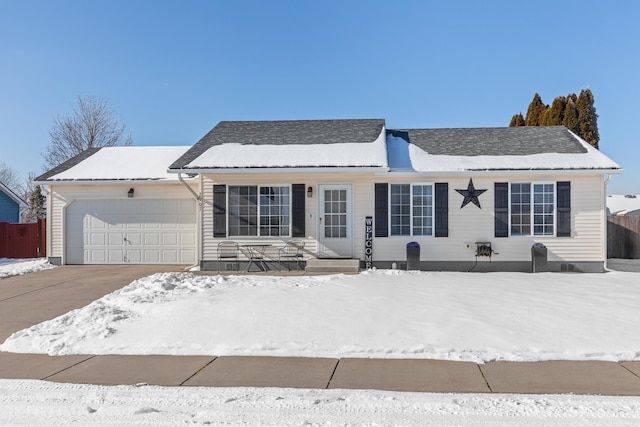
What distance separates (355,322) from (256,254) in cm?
580

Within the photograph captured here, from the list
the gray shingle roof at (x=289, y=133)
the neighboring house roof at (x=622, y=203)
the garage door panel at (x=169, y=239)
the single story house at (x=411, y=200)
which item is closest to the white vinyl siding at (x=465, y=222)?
the single story house at (x=411, y=200)

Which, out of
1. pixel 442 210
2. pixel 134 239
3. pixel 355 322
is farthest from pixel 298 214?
pixel 355 322

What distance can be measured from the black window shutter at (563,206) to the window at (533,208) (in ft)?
0.45

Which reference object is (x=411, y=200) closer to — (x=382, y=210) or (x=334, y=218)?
(x=382, y=210)

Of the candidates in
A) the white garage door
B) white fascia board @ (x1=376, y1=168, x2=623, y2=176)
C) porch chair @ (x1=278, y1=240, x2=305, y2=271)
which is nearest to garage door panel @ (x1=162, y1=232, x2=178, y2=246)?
the white garage door

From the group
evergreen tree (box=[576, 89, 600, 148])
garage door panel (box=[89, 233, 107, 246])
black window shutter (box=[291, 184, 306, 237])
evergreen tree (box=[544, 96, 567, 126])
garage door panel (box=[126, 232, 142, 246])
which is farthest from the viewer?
evergreen tree (box=[544, 96, 567, 126])

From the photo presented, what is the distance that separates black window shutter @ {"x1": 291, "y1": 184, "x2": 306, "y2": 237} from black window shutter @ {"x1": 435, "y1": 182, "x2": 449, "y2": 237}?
3.50 metres

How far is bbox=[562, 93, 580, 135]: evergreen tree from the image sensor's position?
66.9ft

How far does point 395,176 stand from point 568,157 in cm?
466

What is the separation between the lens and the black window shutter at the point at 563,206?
11117 millimetres

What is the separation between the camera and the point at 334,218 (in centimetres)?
1156

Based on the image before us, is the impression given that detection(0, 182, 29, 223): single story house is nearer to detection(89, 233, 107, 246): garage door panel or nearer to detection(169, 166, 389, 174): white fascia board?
detection(89, 233, 107, 246): garage door panel

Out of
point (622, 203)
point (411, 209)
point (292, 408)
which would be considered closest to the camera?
point (292, 408)

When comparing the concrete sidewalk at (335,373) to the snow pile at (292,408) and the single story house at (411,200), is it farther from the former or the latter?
the single story house at (411,200)
